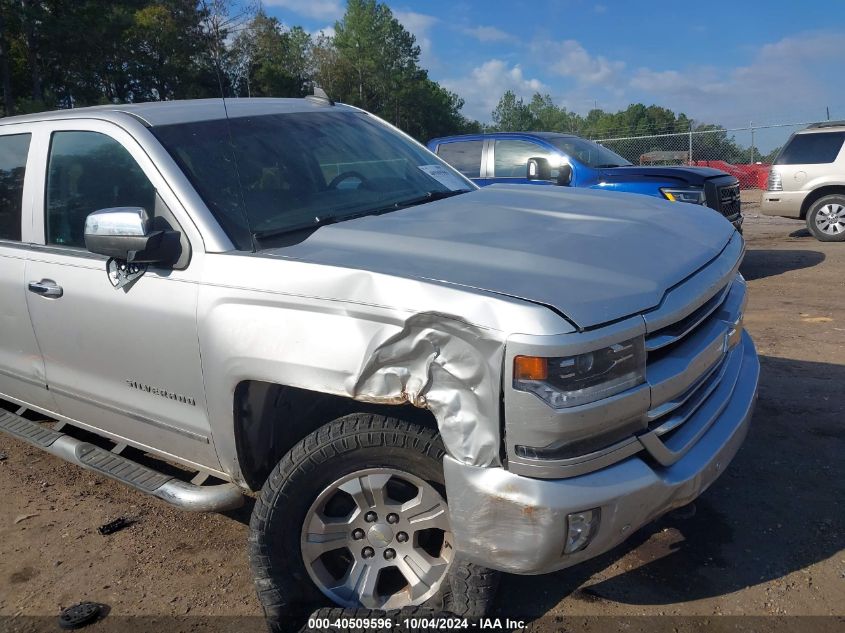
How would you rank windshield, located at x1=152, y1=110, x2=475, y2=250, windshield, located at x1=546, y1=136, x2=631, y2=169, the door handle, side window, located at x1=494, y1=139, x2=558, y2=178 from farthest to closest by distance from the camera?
side window, located at x1=494, y1=139, x2=558, y2=178 → windshield, located at x1=546, y1=136, x2=631, y2=169 → the door handle → windshield, located at x1=152, y1=110, x2=475, y2=250

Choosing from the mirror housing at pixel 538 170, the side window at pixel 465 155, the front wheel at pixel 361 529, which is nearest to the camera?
the front wheel at pixel 361 529

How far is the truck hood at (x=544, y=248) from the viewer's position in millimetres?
2170

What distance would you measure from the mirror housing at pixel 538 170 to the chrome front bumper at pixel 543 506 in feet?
18.0

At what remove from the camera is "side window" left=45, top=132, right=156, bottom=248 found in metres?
3.04

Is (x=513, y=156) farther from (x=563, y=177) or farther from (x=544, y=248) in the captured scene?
(x=544, y=248)

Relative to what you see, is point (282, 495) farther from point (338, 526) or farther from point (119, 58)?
point (119, 58)

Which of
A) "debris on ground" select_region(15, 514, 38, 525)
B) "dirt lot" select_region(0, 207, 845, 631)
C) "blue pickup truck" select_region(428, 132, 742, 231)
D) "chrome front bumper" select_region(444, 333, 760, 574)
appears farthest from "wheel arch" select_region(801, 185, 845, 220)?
"debris on ground" select_region(15, 514, 38, 525)

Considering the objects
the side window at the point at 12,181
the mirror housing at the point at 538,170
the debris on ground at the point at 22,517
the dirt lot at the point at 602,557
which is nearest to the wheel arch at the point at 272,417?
the dirt lot at the point at 602,557

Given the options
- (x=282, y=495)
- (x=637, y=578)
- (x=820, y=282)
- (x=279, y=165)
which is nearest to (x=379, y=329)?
(x=282, y=495)

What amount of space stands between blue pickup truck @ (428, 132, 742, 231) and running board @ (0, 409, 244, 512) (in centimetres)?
529

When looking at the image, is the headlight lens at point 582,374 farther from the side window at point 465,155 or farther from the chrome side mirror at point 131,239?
the side window at point 465,155

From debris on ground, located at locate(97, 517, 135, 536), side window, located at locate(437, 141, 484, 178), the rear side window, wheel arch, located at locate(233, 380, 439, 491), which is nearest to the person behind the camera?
wheel arch, located at locate(233, 380, 439, 491)

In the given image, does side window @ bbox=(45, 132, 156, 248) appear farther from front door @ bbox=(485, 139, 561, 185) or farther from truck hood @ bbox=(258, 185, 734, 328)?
front door @ bbox=(485, 139, 561, 185)

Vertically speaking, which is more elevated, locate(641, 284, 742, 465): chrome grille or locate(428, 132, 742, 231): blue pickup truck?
locate(428, 132, 742, 231): blue pickup truck
